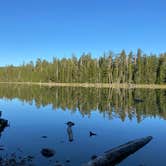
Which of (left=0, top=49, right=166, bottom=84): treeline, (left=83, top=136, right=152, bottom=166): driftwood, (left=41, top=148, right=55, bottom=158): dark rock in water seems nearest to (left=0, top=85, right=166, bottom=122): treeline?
(left=83, top=136, right=152, bottom=166): driftwood

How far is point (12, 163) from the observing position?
14.0 metres

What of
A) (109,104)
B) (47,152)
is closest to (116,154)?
(47,152)

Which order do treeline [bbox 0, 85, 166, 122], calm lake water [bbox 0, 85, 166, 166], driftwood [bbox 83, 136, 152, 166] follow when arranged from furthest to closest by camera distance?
1. treeline [bbox 0, 85, 166, 122]
2. calm lake water [bbox 0, 85, 166, 166]
3. driftwood [bbox 83, 136, 152, 166]

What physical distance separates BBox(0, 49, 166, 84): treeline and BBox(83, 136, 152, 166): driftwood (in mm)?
94649

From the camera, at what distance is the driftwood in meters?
13.3

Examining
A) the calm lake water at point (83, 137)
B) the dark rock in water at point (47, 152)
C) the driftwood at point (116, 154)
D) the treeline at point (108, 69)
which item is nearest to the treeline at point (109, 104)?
the calm lake water at point (83, 137)

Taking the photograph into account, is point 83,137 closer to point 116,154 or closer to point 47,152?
point 47,152

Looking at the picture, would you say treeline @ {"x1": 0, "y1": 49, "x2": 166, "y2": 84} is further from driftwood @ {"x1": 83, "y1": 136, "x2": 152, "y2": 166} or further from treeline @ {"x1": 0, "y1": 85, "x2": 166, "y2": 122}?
driftwood @ {"x1": 83, "y1": 136, "x2": 152, "y2": 166}

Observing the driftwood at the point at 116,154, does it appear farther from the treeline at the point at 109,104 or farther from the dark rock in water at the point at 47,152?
the treeline at the point at 109,104

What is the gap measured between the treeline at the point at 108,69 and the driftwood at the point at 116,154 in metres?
94.6

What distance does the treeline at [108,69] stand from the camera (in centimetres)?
11334

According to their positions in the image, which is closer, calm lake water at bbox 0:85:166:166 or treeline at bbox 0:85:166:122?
calm lake water at bbox 0:85:166:166

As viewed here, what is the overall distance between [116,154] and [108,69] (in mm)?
110237

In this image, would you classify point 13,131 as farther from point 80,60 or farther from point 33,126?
point 80,60
